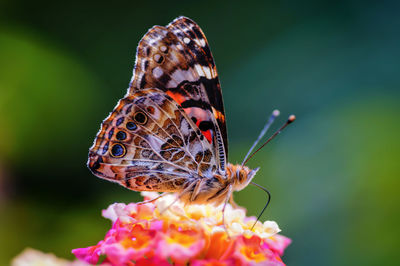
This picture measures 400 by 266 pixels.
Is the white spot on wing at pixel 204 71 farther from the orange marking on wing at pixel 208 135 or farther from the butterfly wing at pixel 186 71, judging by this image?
the orange marking on wing at pixel 208 135

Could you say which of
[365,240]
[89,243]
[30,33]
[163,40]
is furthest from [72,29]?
[365,240]

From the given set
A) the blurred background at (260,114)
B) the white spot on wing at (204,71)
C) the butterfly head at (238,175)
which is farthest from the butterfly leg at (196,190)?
the blurred background at (260,114)

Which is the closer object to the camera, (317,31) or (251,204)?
(251,204)

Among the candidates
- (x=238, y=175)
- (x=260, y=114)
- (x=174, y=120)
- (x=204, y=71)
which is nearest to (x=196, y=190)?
(x=238, y=175)

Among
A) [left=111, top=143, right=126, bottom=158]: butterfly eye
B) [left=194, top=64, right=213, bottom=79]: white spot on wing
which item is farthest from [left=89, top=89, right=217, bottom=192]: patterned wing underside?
[left=194, top=64, right=213, bottom=79]: white spot on wing

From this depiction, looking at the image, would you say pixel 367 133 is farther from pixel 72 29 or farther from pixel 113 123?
pixel 72 29

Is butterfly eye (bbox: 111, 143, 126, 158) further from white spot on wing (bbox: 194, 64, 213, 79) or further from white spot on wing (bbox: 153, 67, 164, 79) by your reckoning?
white spot on wing (bbox: 194, 64, 213, 79)

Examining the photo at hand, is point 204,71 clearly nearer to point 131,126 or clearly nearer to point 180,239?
point 131,126
